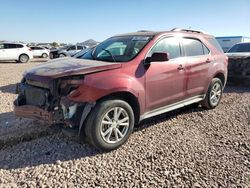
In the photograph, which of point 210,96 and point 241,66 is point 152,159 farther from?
point 241,66

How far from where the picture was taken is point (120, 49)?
4.83 meters

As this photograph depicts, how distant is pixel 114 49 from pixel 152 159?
7.50 feet

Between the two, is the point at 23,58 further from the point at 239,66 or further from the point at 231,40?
the point at 231,40

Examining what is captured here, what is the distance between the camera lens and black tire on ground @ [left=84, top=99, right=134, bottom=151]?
3.65 meters

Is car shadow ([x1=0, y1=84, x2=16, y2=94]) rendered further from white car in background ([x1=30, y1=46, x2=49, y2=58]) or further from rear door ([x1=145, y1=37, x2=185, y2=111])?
white car in background ([x1=30, y1=46, x2=49, y2=58])

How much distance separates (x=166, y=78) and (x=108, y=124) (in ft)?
4.73

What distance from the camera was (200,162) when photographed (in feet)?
11.8

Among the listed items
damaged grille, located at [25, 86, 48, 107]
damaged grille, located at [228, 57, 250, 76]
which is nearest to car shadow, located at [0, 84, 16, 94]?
damaged grille, located at [25, 86, 48, 107]

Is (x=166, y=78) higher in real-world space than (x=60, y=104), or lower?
higher

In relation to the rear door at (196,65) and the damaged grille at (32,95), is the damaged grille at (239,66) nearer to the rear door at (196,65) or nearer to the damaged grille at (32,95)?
the rear door at (196,65)

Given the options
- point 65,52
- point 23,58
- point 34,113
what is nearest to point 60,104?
point 34,113

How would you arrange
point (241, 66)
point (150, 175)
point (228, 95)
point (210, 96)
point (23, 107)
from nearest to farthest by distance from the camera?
point (150, 175) < point (23, 107) < point (210, 96) < point (228, 95) < point (241, 66)

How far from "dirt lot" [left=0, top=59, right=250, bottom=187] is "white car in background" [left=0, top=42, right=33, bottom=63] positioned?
17725 mm

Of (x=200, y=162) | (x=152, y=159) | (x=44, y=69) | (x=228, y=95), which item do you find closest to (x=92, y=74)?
(x=44, y=69)
